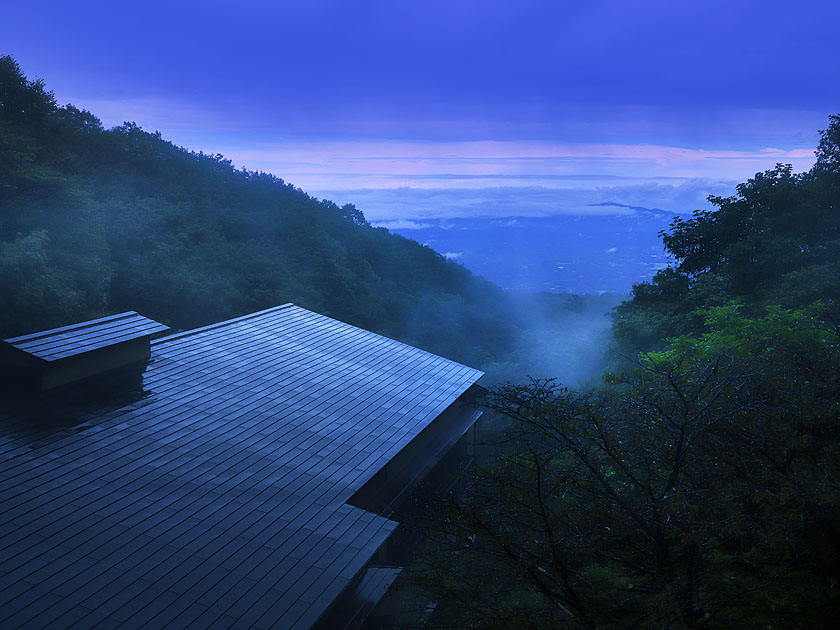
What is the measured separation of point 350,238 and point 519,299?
76.4 ft

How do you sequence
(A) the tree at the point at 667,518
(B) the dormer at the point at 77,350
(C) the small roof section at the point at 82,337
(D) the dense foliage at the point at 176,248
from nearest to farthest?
(A) the tree at the point at 667,518 → (B) the dormer at the point at 77,350 → (C) the small roof section at the point at 82,337 → (D) the dense foliage at the point at 176,248

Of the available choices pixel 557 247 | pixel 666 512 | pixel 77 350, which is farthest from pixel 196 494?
pixel 557 247

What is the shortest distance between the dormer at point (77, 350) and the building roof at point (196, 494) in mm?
725

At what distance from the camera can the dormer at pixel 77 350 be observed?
10.7 metres

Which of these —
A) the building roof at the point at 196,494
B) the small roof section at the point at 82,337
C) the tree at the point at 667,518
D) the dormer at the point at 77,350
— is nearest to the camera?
the tree at the point at 667,518

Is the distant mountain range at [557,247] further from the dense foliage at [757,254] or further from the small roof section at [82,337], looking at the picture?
the small roof section at [82,337]

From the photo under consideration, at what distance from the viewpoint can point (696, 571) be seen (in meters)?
6.38

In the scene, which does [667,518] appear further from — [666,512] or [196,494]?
[196,494]

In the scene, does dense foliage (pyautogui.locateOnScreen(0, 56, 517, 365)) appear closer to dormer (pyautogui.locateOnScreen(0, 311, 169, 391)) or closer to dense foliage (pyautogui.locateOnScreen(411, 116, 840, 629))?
dormer (pyautogui.locateOnScreen(0, 311, 169, 391))

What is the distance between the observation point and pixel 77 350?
37.6 ft

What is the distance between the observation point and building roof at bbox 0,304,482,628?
6660mm

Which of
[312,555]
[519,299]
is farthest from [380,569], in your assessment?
[519,299]

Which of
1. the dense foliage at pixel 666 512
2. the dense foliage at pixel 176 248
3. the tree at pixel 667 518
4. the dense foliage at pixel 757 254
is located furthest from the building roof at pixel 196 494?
the dense foliage at pixel 757 254

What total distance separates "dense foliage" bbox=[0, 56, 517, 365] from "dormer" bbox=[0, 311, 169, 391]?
12124mm
